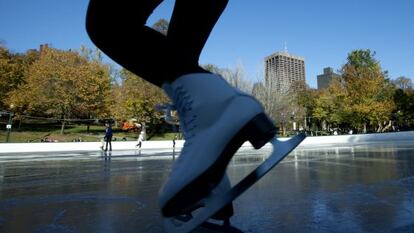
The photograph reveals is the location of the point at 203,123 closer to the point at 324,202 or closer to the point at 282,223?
the point at 282,223

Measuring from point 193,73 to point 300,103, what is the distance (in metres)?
56.5

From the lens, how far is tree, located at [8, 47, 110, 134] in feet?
116

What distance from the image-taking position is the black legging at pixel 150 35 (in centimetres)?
155

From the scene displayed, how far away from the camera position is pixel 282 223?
2023mm

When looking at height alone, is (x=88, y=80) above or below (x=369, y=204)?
above

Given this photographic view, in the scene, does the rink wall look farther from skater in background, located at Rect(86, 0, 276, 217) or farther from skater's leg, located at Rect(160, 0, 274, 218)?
skater's leg, located at Rect(160, 0, 274, 218)

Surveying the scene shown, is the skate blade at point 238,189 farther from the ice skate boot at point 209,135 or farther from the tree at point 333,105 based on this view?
the tree at point 333,105

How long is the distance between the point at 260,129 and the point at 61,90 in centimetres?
3723

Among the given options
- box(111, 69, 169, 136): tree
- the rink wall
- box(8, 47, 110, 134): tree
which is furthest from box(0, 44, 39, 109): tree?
the rink wall

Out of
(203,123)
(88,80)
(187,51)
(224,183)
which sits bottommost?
(224,183)

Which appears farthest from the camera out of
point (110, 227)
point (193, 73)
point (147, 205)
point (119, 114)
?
point (119, 114)

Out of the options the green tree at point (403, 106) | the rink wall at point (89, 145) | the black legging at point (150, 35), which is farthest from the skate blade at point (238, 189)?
the green tree at point (403, 106)

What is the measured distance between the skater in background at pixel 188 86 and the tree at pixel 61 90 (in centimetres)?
3545

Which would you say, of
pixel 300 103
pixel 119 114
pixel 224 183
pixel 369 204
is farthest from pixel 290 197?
pixel 300 103
